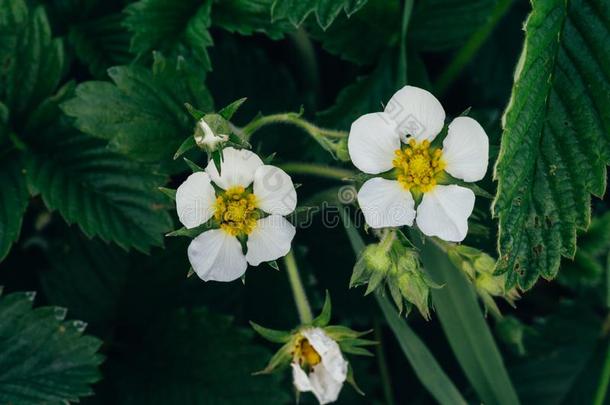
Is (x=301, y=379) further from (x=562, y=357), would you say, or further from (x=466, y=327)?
(x=562, y=357)

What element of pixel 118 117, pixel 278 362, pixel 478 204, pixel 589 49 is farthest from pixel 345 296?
pixel 589 49

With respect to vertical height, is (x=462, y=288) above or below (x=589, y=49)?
below

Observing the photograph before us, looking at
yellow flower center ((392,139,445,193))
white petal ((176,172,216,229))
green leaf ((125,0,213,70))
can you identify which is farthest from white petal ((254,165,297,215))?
green leaf ((125,0,213,70))

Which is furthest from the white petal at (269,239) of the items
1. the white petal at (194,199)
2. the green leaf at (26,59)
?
the green leaf at (26,59)

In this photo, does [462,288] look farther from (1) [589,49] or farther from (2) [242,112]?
(2) [242,112]

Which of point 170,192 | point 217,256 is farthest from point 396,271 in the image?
point 170,192

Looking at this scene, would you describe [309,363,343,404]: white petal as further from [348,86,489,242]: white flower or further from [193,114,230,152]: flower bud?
[193,114,230,152]: flower bud
